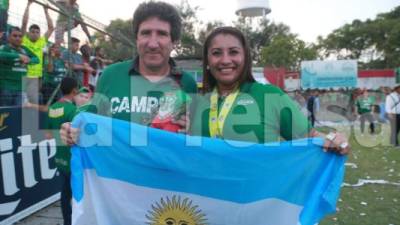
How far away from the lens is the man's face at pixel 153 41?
271 centimetres

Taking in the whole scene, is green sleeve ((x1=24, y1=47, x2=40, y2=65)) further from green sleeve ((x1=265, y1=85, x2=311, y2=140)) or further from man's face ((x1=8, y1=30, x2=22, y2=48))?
green sleeve ((x1=265, y1=85, x2=311, y2=140))

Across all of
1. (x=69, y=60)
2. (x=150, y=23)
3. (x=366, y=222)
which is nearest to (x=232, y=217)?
(x=150, y=23)

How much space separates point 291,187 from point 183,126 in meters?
0.79

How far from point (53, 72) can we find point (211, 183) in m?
5.23

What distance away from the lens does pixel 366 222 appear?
5.16 metres

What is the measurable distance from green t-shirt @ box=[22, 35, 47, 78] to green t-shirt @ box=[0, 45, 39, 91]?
0.22m

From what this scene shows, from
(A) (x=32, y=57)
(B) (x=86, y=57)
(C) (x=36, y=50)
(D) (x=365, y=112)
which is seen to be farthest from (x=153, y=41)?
(D) (x=365, y=112)

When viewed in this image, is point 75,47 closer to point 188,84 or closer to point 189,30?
point 188,84

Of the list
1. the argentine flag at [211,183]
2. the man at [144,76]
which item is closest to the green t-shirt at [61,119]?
the man at [144,76]

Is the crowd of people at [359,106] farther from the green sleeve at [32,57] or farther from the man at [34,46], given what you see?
the green sleeve at [32,57]

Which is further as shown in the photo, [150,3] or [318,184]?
[150,3]

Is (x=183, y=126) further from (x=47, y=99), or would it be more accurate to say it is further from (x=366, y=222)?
(x=47, y=99)

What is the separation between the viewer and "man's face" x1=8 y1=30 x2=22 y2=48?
585cm

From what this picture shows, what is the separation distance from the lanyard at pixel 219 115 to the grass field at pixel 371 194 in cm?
316
